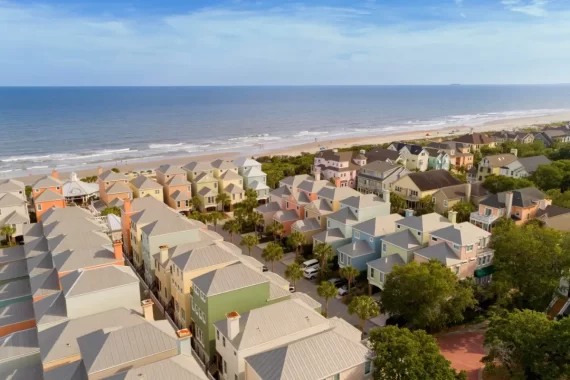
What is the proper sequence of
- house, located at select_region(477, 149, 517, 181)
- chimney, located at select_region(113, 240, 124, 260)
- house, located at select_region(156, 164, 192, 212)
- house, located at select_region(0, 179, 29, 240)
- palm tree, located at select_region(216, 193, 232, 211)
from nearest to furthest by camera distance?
chimney, located at select_region(113, 240, 124, 260) < house, located at select_region(0, 179, 29, 240) < house, located at select_region(156, 164, 192, 212) < palm tree, located at select_region(216, 193, 232, 211) < house, located at select_region(477, 149, 517, 181)

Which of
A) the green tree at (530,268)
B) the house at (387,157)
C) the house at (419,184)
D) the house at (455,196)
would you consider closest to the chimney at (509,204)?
the house at (455,196)

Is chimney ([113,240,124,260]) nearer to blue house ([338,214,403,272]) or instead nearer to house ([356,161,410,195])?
blue house ([338,214,403,272])

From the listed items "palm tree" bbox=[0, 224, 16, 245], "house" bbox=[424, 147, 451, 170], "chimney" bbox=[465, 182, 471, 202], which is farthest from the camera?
"house" bbox=[424, 147, 451, 170]

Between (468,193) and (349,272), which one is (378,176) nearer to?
(468,193)

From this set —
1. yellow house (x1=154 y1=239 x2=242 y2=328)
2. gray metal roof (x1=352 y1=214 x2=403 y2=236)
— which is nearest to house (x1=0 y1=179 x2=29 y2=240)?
Answer: yellow house (x1=154 y1=239 x2=242 y2=328)

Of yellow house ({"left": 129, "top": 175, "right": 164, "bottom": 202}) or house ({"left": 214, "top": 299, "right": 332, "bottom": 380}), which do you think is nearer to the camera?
house ({"left": 214, "top": 299, "right": 332, "bottom": 380})

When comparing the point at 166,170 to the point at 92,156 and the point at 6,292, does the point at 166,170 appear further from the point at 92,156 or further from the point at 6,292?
the point at 92,156
